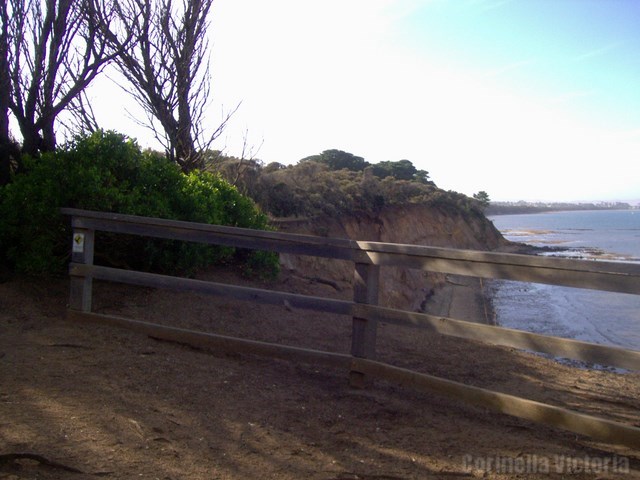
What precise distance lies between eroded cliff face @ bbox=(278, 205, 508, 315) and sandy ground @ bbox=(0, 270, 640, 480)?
21.0 feet

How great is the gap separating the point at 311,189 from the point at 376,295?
16.9m

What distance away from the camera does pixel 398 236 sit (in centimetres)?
2878

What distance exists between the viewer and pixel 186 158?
13.1 metres

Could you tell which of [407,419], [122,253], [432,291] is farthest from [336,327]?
[432,291]

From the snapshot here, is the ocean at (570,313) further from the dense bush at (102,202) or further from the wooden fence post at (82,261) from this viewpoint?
the wooden fence post at (82,261)

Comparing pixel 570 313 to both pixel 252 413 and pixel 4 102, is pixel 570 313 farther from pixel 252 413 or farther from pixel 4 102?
pixel 252 413

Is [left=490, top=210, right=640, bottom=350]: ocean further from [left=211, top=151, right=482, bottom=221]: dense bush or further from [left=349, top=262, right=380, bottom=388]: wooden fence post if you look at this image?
[left=349, top=262, right=380, bottom=388]: wooden fence post

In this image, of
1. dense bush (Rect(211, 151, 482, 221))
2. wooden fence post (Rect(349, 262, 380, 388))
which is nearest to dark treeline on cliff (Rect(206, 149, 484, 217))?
dense bush (Rect(211, 151, 482, 221))

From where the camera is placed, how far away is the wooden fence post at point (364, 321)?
591 cm

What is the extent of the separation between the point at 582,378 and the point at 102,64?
909cm

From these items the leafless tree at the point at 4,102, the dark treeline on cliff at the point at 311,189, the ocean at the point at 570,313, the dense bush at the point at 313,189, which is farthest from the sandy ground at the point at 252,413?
the ocean at the point at 570,313

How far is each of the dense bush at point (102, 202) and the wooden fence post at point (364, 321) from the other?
12.4 ft

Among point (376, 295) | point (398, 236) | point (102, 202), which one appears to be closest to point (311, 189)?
point (398, 236)

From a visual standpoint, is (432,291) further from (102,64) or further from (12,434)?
(12,434)
